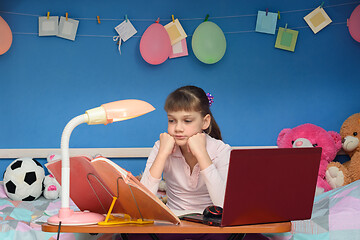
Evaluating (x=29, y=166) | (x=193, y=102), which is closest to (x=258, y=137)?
(x=193, y=102)

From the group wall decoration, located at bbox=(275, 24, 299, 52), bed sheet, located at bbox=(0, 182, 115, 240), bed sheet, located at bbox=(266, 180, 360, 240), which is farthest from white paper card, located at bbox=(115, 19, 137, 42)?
bed sheet, located at bbox=(266, 180, 360, 240)

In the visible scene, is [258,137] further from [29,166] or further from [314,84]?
[29,166]

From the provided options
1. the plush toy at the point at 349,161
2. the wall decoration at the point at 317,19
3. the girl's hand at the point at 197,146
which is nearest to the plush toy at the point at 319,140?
the plush toy at the point at 349,161

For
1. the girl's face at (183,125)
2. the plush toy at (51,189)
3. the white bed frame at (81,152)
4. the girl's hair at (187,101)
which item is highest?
the girl's hair at (187,101)

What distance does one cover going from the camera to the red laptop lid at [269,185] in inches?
34.6

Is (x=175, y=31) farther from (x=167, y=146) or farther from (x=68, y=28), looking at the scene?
(x=167, y=146)

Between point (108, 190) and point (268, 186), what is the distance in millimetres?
380

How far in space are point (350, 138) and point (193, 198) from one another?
4.23 feet

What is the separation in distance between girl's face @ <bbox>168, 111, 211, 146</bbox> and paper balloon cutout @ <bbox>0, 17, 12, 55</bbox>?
4.52ft

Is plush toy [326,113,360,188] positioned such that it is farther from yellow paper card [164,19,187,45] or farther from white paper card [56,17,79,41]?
white paper card [56,17,79,41]

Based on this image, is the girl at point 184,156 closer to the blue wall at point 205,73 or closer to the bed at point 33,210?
the bed at point 33,210

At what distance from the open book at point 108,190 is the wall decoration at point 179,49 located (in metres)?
1.62

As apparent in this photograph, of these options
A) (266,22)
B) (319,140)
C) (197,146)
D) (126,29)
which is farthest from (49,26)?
(319,140)

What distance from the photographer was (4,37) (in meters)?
2.40
